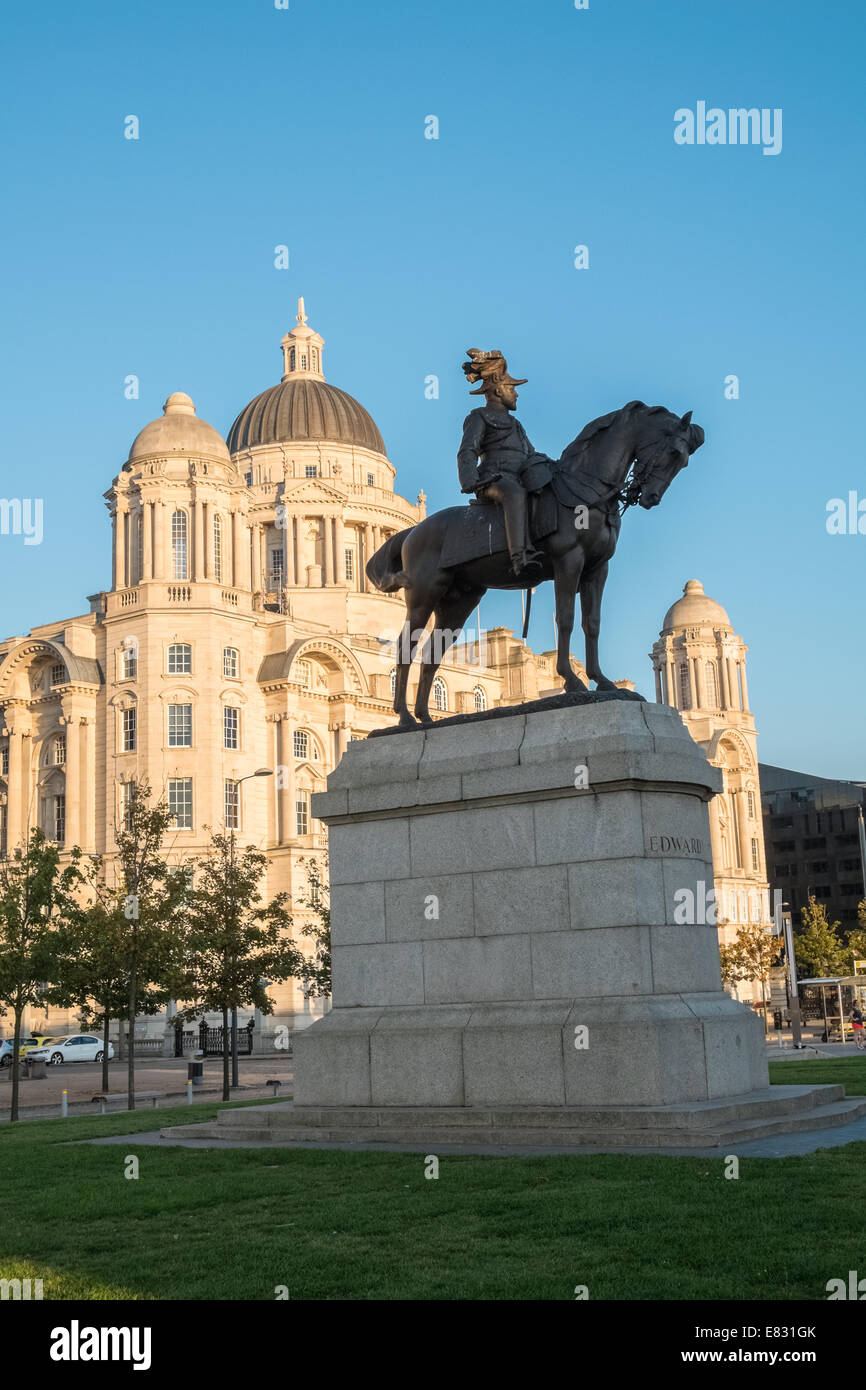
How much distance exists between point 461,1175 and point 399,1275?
10.7ft

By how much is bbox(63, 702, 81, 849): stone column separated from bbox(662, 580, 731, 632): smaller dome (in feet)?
219

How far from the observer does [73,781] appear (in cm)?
8050

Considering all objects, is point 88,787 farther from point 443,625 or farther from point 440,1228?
point 440,1228

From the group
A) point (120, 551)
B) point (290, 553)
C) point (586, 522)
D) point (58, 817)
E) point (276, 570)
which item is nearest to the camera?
point (586, 522)

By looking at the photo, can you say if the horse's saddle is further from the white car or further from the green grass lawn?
the white car

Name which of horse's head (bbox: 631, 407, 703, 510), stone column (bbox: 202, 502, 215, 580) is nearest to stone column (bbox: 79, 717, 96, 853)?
stone column (bbox: 202, 502, 215, 580)

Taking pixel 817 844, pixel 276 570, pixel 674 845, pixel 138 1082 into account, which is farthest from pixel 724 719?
pixel 674 845

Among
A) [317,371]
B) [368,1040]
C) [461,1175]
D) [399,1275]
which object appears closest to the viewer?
[399,1275]

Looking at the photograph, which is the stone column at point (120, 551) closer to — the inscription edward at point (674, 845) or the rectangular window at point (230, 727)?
the rectangular window at point (230, 727)

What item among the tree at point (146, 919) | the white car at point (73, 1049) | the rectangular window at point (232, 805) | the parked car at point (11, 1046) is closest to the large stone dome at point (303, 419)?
the rectangular window at point (232, 805)

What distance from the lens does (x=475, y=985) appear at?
14.7 m

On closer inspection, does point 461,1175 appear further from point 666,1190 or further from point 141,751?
point 141,751

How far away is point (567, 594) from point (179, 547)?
6663 centimetres
